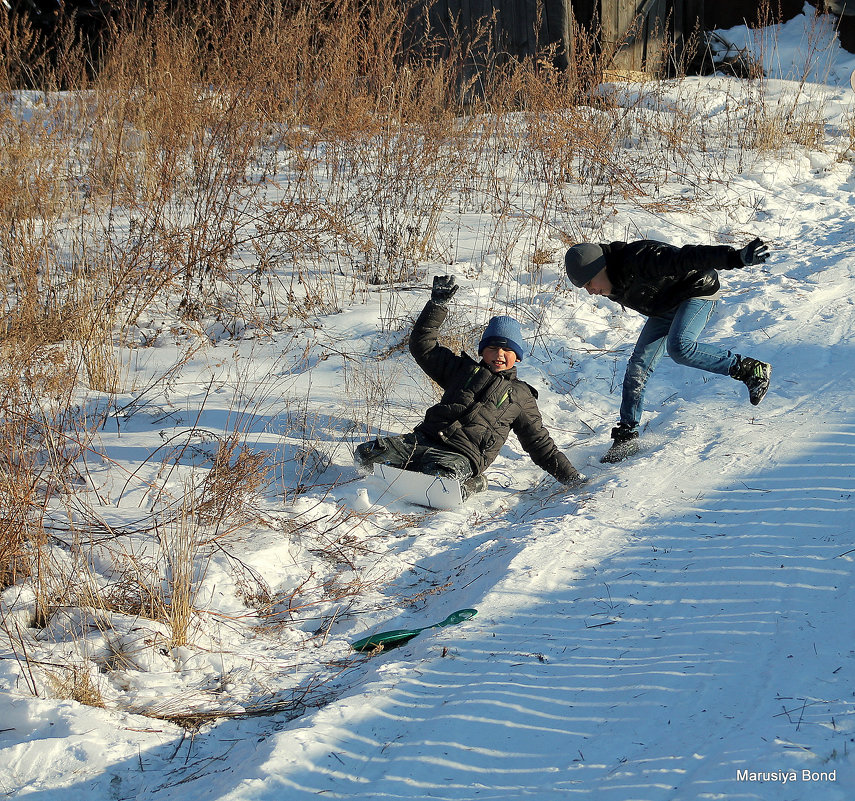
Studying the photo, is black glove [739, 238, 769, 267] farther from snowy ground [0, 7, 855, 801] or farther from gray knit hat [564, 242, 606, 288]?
snowy ground [0, 7, 855, 801]

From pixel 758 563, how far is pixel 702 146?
23.4ft

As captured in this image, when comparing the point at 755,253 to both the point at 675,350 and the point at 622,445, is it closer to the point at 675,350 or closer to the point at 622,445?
the point at 675,350

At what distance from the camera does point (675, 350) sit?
15.0ft

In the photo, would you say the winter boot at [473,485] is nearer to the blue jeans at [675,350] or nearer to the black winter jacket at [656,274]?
the blue jeans at [675,350]

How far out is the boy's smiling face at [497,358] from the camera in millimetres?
4547

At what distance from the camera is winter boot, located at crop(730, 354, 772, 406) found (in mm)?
4574

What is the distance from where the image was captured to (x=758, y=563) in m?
3.30

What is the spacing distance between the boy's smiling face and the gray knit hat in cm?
54

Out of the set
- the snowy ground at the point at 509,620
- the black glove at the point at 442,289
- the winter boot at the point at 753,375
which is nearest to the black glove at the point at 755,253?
the winter boot at the point at 753,375

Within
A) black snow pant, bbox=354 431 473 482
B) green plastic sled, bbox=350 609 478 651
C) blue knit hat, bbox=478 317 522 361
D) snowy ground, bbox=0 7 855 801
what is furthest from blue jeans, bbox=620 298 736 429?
green plastic sled, bbox=350 609 478 651

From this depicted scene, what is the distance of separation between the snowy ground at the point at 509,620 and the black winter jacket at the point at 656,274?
834mm

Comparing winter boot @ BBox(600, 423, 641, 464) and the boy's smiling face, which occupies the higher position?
the boy's smiling face

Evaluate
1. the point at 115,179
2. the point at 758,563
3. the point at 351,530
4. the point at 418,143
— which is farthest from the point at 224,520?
the point at 418,143

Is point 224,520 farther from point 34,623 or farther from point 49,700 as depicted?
point 49,700
